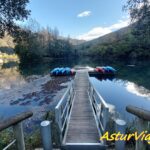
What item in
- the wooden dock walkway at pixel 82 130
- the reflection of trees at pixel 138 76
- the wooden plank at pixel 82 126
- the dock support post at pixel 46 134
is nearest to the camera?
the dock support post at pixel 46 134

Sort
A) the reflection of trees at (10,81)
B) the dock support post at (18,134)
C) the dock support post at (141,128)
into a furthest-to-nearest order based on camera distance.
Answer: the reflection of trees at (10,81) < the dock support post at (18,134) < the dock support post at (141,128)

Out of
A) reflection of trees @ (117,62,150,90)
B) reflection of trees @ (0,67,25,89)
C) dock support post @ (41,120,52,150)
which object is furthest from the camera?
reflection of trees @ (0,67,25,89)

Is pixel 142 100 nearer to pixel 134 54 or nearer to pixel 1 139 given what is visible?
pixel 1 139

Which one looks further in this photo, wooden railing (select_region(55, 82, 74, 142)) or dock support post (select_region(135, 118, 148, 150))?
wooden railing (select_region(55, 82, 74, 142))

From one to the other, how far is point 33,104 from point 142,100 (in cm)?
740

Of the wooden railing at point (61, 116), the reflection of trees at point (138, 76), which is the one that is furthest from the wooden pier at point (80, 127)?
the reflection of trees at point (138, 76)

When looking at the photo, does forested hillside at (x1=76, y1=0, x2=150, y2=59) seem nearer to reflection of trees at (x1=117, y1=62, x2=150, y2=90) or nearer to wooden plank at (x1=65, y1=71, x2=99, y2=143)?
wooden plank at (x1=65, y1=71, x2=99, y2=143)

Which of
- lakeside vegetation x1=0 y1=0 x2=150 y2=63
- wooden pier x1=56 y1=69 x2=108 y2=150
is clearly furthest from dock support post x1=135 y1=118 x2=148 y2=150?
lakeside vegetation x1=0 y1=0 x2=150 y2=63

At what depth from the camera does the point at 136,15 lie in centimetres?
599

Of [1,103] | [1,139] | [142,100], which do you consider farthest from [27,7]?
[142,100]

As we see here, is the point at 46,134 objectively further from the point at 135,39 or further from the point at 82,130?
the point at 135,39

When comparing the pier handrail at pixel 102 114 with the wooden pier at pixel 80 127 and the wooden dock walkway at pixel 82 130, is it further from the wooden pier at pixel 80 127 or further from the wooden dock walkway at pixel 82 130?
the wooden dock walkway at pixel 82 130

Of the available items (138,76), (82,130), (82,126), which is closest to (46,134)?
(82,130)

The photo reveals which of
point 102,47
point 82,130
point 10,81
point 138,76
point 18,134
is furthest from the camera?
point 102,47
